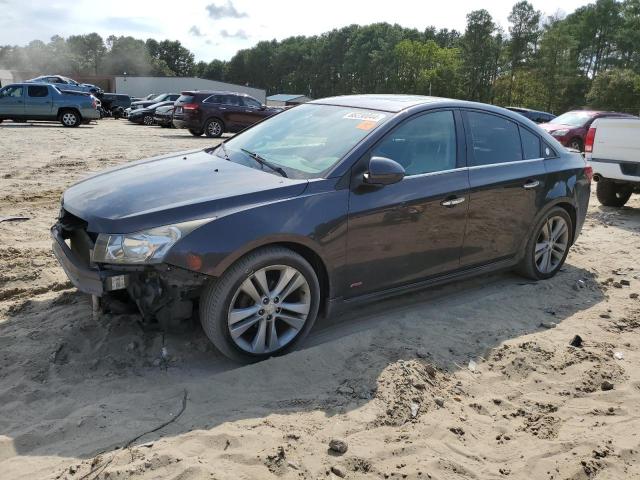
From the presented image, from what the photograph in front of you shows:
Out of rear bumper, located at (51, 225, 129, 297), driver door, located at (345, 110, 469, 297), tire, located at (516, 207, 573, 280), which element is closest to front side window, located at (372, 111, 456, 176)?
driver door, located at (345, 110, 469, 297)

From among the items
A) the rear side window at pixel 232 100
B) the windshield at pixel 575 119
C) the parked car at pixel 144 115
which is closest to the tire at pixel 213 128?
the rear side window at pixel 232 100

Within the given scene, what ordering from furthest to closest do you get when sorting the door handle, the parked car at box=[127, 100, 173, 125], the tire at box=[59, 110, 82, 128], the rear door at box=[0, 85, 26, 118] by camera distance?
the parked car at box=[127, 100, 173, 125]
the tire at box=[59, 110, 82, 128]
the rear door at box=[0, 85, 26, 118]
the door handle

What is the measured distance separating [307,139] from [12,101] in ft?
73.0

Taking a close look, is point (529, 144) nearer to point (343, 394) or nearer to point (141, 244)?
point (343, 394)

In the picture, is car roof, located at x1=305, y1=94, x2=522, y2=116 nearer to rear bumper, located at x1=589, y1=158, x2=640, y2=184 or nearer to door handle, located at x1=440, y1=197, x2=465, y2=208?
door handle, located at x1=440, y1=197, x2=465, y2=208

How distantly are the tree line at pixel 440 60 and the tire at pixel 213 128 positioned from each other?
1412 inches

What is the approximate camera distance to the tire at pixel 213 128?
21.3 metres

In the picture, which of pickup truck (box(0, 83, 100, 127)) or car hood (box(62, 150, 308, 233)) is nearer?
car hood (box(62, 150, 308, 233))

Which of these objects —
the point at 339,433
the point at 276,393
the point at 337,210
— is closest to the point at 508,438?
the point at 339,433

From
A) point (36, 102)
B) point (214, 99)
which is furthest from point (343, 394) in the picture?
point (36, 102)

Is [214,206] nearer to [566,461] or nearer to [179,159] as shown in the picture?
[179,159]

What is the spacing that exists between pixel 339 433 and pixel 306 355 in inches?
31.1

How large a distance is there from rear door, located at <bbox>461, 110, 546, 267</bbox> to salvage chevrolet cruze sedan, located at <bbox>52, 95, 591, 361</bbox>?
1 centimetres

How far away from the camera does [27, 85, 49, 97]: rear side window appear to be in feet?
74.9
